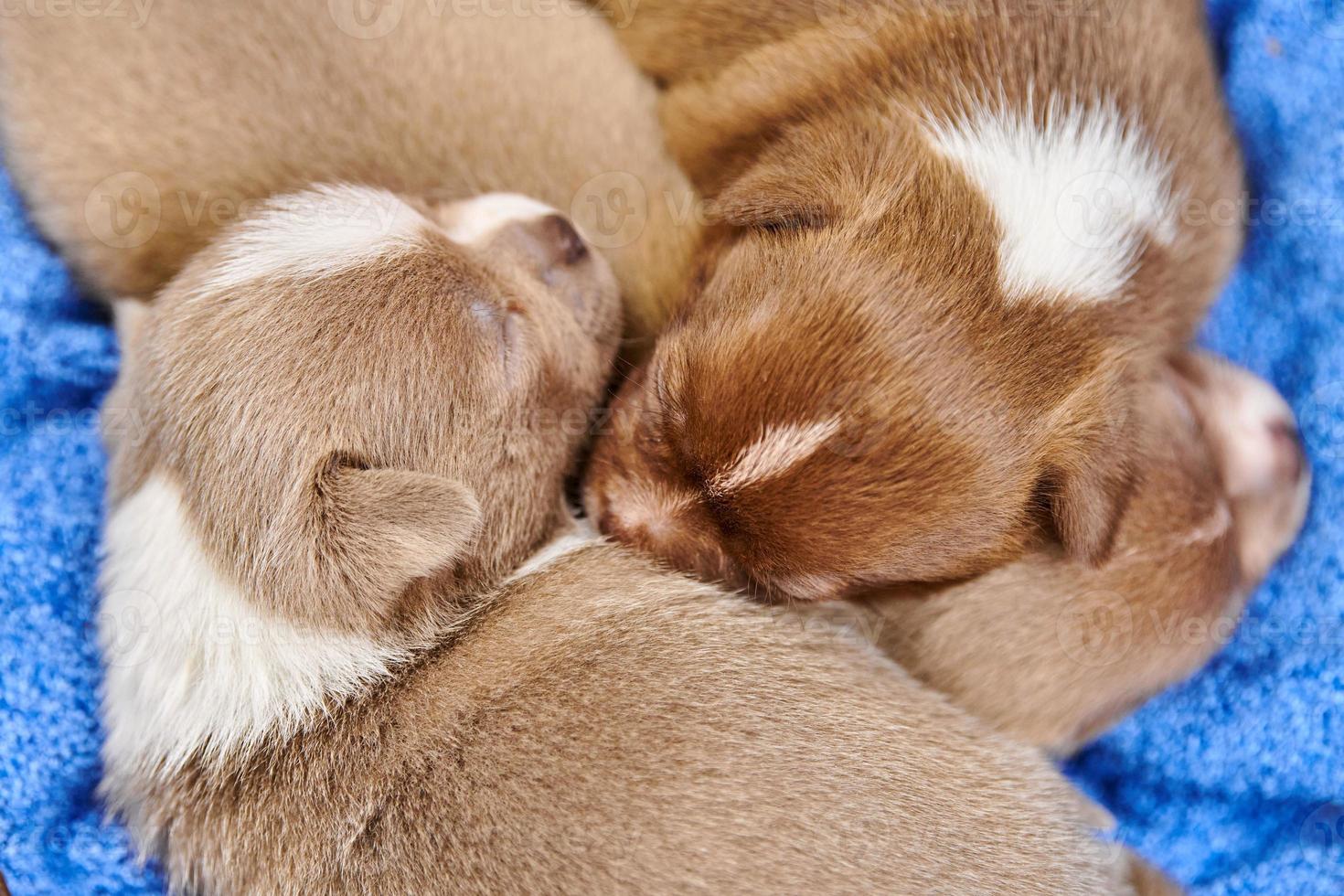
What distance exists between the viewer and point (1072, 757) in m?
2.92

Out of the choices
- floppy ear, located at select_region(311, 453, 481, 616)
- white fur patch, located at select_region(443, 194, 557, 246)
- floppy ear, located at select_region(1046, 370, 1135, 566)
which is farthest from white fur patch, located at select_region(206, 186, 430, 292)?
floppy ear, located at select_region(1046, 370, 1135, 566)

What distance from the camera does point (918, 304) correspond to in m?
2.02

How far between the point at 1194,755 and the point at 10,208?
3.40 meters

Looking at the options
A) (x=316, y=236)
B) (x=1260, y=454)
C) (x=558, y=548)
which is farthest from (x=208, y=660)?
(x=1260, y=454)

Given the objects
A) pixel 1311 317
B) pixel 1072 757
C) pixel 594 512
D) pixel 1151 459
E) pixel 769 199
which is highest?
pixel 769 199

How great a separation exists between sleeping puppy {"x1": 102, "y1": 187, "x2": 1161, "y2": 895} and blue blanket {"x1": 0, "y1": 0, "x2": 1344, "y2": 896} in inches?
8.0

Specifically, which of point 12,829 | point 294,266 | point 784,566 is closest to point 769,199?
point 784,566

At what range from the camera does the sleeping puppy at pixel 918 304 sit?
1.99 m

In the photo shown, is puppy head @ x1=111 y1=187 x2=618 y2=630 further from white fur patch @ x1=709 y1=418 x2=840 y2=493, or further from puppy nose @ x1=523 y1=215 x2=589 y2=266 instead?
white fur patch @ x1=709 y1=418 x2=840 y2=493

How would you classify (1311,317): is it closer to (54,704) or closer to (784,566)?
(784,566)

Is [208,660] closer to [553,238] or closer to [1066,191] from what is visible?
[553,238]

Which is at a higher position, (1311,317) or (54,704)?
(1311,317)

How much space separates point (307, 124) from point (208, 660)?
1292 millimetres

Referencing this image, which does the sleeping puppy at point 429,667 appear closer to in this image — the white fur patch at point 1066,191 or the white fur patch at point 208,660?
the white fur patch at point 208,660
